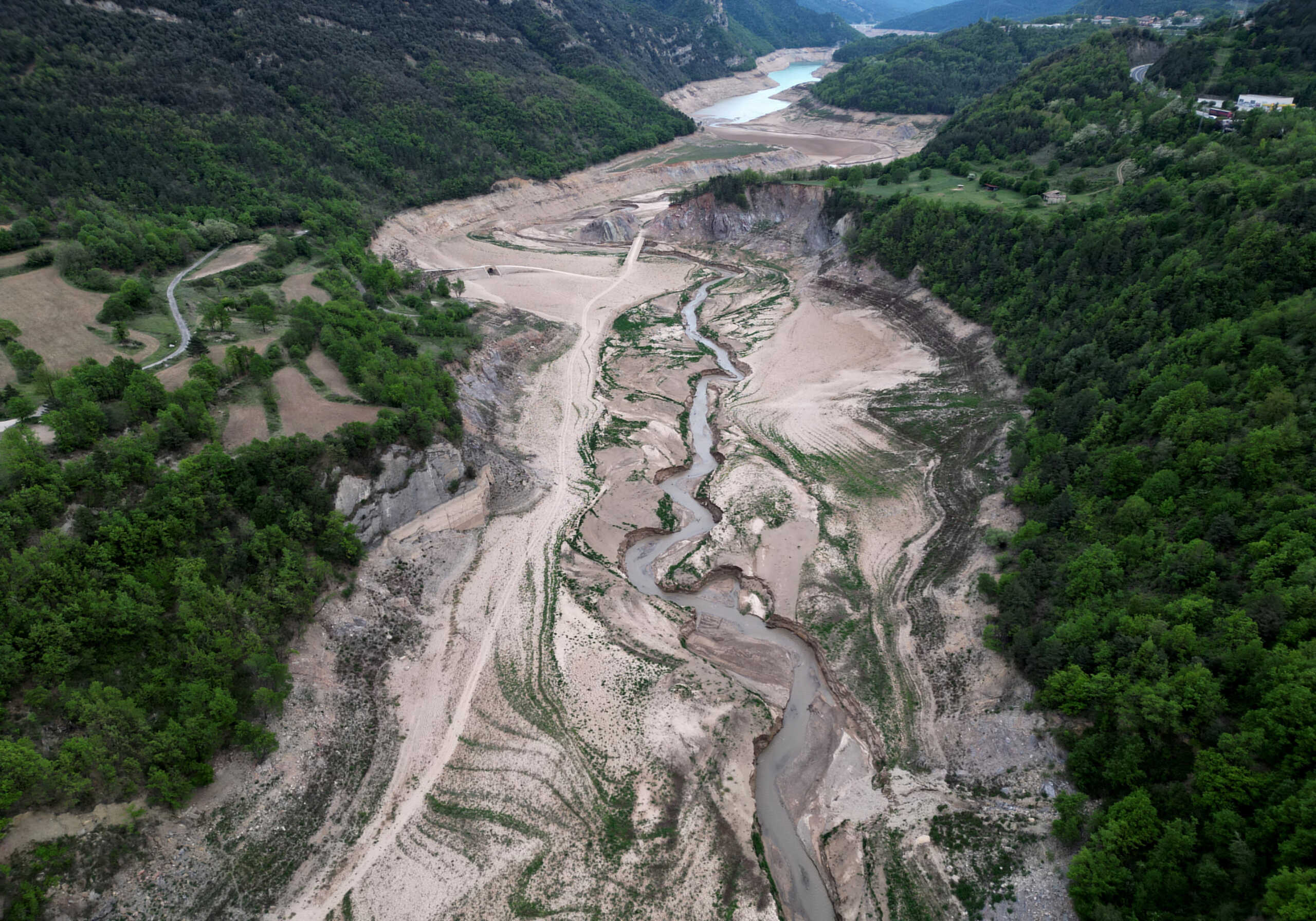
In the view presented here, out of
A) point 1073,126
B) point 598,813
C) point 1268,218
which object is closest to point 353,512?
point 598,813

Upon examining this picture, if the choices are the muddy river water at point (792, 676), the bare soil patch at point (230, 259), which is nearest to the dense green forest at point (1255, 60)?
the muddy river water at point (792, 676)

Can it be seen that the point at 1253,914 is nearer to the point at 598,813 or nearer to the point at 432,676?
the point at 598,813

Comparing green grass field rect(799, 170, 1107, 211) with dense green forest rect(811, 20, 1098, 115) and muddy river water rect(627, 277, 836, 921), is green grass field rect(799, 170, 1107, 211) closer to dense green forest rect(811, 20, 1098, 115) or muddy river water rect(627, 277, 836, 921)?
muddy river water rect(627, 277, 836, 921)

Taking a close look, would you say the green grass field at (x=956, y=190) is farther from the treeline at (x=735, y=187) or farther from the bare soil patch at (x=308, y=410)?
the bare soil patch at (x=308, y=410)

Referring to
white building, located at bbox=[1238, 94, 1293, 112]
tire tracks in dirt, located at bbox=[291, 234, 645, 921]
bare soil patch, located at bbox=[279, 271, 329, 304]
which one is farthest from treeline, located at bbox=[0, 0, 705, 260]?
white building, located at bbox=[1238, 94, 1293, 112]

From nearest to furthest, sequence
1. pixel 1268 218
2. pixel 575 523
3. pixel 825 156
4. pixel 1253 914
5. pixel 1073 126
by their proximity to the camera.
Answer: pixel 1253 914 → pixel 1268 218 → pixel 575 523 → pixel 1073 126 → pixel 825 156

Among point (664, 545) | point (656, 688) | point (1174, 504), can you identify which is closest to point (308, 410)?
point (664, 545)
